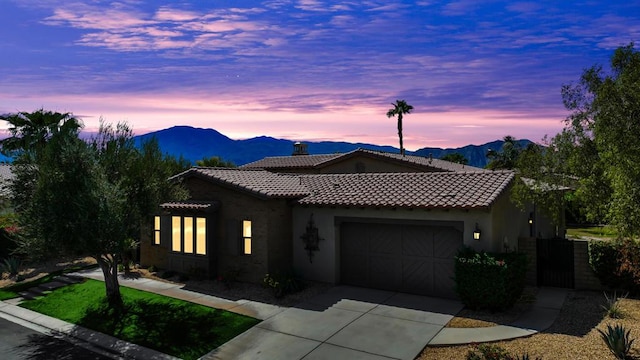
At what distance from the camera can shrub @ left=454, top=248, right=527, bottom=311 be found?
39.9 feet

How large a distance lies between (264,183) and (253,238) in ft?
8.93

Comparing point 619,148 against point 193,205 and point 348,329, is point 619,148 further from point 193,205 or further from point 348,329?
point 193,205

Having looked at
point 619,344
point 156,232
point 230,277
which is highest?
point 156,232

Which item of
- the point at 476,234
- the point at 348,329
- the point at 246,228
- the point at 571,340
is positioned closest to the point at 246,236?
the point at 246,228

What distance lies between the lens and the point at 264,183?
17719mm

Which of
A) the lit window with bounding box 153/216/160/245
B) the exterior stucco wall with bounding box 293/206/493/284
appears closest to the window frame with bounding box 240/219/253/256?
the exterior stucco wall with bounding box 293/206/493/284

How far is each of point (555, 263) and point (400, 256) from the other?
18.5 ft

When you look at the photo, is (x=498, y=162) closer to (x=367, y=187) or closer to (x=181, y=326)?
(x=367, y=187)

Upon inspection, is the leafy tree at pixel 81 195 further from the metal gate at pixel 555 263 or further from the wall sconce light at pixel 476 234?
the metal gate at pixel 555 263

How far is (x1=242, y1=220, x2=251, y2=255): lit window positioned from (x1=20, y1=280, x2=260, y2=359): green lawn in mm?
3014

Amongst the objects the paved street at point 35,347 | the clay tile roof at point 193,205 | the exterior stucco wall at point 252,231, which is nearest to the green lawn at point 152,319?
the paved street at point 35,347

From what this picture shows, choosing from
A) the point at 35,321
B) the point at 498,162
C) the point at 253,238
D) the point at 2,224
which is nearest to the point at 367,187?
the point at 253,238

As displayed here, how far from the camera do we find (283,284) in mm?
14562

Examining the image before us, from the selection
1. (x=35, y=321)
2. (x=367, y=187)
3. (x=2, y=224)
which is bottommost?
(x=35, y=321)
